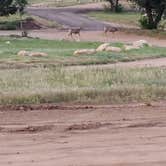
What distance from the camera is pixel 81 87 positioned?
51.5ft

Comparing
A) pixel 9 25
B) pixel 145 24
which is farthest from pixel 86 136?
pixel 9 25

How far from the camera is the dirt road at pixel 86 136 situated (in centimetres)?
893

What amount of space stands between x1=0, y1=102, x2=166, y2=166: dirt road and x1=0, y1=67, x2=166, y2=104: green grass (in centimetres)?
92

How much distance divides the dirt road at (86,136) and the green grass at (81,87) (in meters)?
0.92

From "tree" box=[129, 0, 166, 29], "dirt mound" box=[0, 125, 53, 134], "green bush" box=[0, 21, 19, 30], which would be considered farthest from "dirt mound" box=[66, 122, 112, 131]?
"green bush" box=[0, 21, 19, 30]

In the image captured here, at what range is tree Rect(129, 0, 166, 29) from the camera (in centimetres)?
4962

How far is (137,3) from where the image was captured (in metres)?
51.2

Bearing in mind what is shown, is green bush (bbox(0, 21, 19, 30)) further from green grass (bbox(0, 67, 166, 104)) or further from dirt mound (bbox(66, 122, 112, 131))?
dirt mound (bbox(66, 122, 112, 131))

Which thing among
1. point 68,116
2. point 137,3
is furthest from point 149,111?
point 137,3

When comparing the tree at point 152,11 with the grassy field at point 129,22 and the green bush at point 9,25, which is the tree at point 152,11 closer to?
the grassy field at point 129,22

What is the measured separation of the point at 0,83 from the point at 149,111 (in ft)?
15.7

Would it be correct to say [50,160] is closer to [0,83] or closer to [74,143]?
[74,143]

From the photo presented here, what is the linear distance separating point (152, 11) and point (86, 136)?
41881 millimetres

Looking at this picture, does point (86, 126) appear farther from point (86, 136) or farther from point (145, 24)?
point (145, 24)
